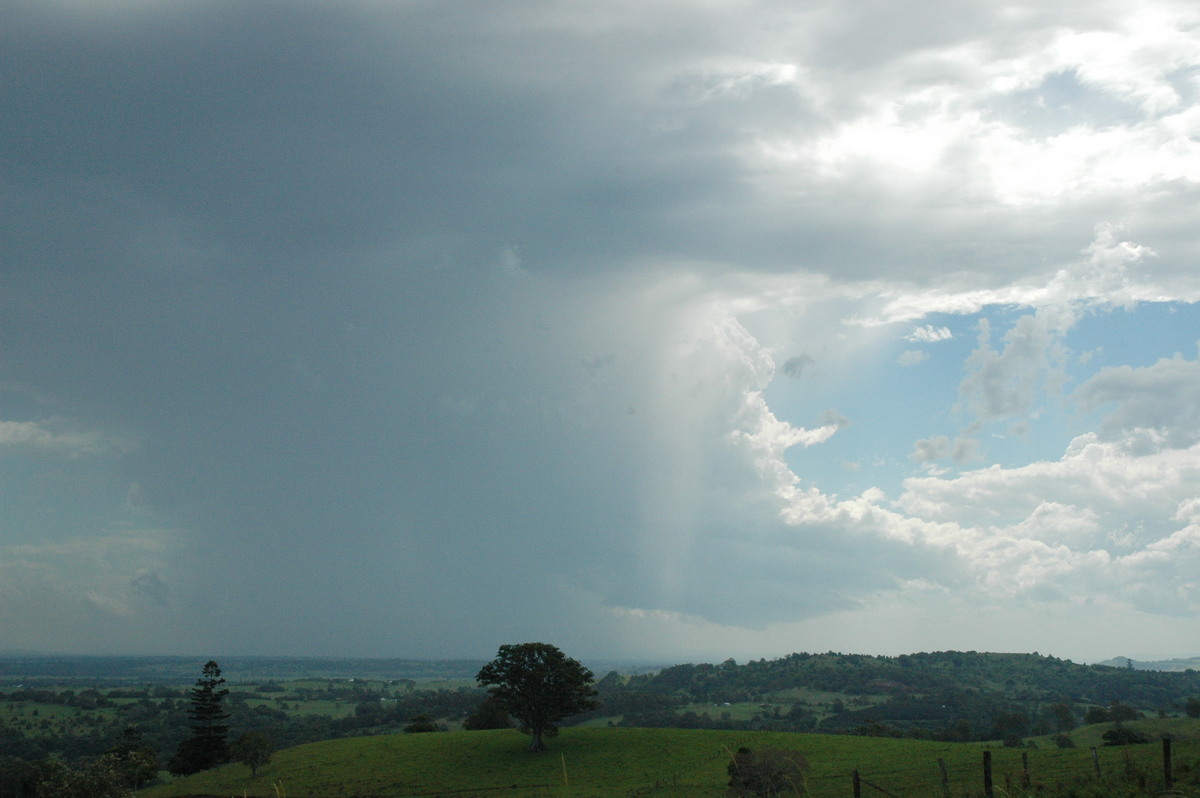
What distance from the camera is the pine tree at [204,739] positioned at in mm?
104875

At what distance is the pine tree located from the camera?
10488 centimetres

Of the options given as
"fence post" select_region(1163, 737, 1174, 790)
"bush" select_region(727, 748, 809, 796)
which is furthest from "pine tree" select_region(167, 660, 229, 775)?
"fence post" select_region(1163, 737, 1174, 790)

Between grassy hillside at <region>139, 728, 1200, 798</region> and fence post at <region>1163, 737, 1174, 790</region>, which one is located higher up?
fence post at <region>1163, 737, 1174, 790</region>

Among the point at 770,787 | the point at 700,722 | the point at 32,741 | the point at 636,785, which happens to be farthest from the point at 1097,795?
the point at 32,741

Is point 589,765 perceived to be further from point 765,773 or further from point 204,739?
point 204,739

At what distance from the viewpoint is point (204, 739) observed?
106 m

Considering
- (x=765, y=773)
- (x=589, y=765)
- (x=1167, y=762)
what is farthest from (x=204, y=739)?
(x=1167, y=762)

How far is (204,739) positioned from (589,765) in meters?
57.2

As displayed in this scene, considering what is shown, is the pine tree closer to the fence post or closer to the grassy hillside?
the grassy hillside

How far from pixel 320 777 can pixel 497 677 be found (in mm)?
23216

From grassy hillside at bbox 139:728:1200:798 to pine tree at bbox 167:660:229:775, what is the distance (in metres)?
7.56

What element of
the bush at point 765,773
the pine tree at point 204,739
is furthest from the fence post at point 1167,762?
the pine tree at point 204,739

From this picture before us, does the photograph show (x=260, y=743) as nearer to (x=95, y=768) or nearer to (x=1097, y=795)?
(x=95, y=768)

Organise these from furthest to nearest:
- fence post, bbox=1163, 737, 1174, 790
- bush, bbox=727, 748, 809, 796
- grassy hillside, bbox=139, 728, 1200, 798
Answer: grassy hillside, bbox=139, 728, 1200, 798, bush, bbox=727, 748, 809, 796, fence post, bbox=1163, 737, 1174, 790
